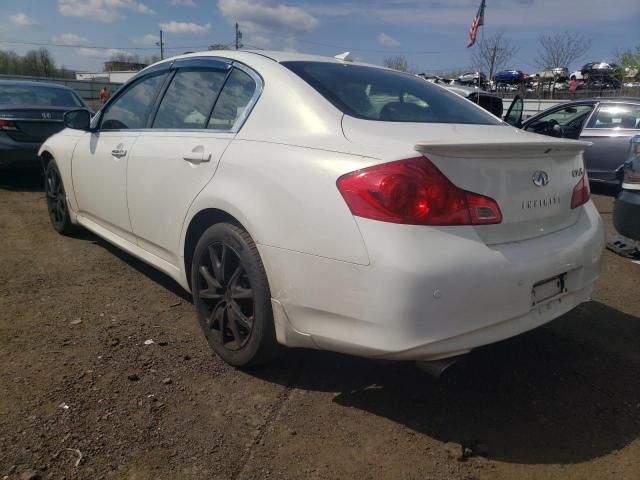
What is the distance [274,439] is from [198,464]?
0.33m

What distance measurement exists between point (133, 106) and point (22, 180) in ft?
18.1

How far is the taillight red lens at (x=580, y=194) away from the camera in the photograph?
8.55ft

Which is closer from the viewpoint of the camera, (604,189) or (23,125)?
(23,125)

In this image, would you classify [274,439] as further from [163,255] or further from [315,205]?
[163,255]

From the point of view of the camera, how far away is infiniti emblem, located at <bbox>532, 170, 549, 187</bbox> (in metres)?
2.33

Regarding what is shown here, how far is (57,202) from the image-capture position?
5004mm

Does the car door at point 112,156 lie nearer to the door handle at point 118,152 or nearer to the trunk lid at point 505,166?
the door handle at point 118,152

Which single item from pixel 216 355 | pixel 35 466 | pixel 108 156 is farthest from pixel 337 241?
pixel 108 156

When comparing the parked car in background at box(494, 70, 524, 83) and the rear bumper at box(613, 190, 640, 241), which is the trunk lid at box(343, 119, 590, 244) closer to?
the rear bumper at box(613, 190, 640, 241)

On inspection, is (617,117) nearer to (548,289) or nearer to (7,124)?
(548,289)

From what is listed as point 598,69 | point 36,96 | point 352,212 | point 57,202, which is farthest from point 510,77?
point 352,212

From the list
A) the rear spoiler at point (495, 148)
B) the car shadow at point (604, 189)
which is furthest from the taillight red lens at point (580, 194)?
the car shadow at point (604, 189)

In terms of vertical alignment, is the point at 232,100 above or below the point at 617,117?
above

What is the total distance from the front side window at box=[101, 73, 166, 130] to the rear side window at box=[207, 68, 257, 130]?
2.72ft
